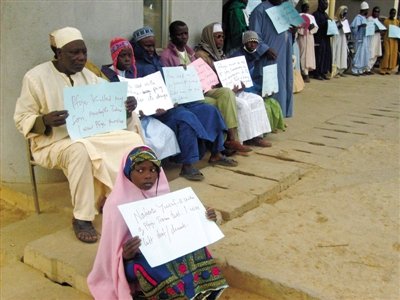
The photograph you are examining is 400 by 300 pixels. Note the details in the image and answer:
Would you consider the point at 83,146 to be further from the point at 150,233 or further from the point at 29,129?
the point at 150,233

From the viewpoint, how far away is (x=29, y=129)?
3.27 metres

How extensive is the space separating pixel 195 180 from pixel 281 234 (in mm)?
1148

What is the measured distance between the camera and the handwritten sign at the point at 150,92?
405 cm

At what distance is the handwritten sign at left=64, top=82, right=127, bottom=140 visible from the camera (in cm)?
324

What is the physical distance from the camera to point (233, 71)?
5.11 m

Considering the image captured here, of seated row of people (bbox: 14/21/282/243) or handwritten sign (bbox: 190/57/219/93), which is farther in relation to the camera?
handwritten sign (bbox: 190/57/219/93)

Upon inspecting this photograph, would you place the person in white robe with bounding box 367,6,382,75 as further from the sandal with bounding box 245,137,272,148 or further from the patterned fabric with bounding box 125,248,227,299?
the patterned fabric with bounding box 125,248,227,299

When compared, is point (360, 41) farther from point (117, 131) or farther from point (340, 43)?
point (117, 131)

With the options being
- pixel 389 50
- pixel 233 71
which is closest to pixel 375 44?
pixel 389 50

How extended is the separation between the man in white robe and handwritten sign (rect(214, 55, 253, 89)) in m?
1.80

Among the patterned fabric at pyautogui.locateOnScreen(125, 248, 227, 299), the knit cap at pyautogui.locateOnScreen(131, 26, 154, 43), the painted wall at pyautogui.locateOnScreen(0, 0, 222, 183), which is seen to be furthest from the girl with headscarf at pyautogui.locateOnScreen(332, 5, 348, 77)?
the patterned fabric at pyautogui.locateOnScreen(125, 248, 227, 299)

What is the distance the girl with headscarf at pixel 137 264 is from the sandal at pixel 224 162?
2.15 m

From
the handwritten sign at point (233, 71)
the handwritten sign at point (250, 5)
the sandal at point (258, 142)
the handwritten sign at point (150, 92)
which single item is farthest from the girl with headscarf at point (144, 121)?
the handwritten sign at point (250, 5)

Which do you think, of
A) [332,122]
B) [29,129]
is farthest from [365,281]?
[332,122]
